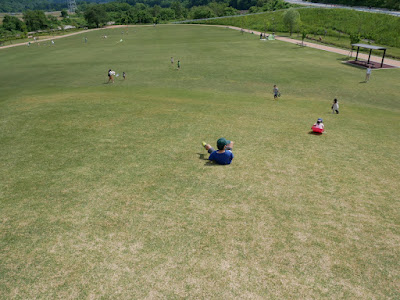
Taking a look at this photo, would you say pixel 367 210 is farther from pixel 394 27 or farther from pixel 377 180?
pixel 394 27

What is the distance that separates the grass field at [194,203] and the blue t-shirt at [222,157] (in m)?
0.40

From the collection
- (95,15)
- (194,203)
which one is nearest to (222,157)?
(194,203)

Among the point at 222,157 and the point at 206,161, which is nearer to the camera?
the point at 222,157

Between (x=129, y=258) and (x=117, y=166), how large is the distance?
5.88 m

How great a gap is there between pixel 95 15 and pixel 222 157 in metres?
147

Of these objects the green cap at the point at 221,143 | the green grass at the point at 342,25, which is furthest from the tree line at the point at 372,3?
the green cap at the point at 221,143

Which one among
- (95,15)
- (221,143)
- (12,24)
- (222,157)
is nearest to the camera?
(221,143)

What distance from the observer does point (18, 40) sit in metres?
98.5

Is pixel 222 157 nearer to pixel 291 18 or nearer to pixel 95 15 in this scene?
pixel 291 18

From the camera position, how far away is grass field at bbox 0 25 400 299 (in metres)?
6.86

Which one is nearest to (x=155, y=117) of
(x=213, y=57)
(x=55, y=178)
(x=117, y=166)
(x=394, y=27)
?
(x=117, y=166)

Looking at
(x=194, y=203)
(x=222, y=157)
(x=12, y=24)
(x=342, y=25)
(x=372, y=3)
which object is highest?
(x=372, y=3)

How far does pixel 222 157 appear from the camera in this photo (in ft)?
39.7

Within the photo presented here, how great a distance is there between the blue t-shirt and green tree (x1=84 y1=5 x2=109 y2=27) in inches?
5760
